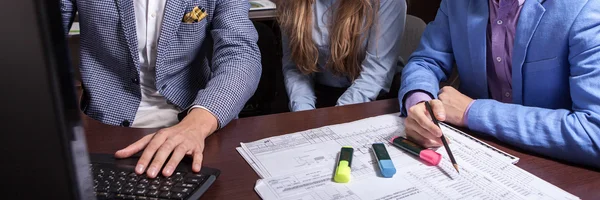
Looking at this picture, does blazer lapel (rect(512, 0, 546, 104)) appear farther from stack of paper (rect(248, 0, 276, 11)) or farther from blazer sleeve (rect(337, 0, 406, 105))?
stack of paper (rect(248, 0, 276, 11))

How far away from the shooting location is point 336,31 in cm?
151

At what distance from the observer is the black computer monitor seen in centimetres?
→ 26

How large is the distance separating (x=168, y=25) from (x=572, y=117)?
2.80 feet

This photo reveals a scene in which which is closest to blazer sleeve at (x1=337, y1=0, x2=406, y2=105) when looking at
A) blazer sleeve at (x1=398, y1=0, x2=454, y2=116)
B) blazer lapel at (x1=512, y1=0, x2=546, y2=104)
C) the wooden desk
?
blazer sleeve at (x1=398, y1=0, x2=454, y2=116)

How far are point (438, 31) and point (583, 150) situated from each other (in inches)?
19.9

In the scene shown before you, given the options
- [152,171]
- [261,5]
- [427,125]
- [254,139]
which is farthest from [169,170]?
[261,5]

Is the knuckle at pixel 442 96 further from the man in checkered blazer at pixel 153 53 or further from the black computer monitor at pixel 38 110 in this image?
the black computer monitor at pixel 38 110

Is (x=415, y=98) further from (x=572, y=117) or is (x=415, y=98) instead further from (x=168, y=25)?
(x=168, y=25)

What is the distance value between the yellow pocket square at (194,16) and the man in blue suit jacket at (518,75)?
511 mm

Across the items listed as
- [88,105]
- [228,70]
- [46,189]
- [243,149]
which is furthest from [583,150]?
[88,105]

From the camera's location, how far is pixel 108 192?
0.69 metres

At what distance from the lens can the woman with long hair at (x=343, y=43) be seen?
59.1 inches

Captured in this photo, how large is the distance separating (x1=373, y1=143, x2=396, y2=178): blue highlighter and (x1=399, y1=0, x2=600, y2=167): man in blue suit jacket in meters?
0.09

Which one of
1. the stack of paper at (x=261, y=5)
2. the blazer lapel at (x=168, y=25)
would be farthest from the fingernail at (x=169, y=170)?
the stack of paper at (x=261, y=5)
